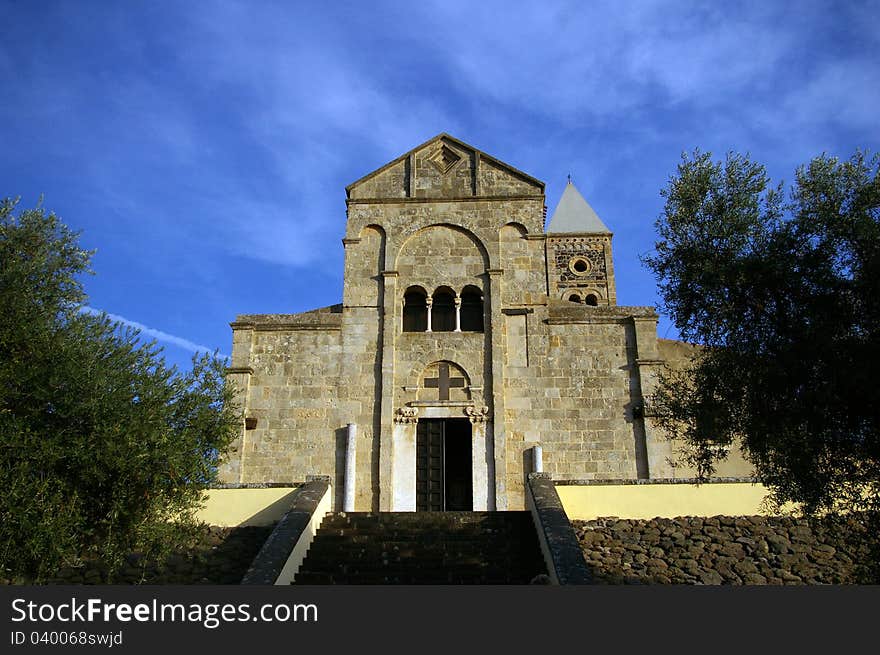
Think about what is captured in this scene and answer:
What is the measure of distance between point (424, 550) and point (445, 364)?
6898mm

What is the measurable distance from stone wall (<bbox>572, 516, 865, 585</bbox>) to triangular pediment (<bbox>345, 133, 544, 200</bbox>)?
10.6 metres

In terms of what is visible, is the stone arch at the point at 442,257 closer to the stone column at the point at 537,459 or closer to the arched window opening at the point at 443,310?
the arched window opening at the point at 443,310

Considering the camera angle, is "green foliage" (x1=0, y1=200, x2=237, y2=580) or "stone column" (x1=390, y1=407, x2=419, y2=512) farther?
"stone column" (x1=390, y1=407, x2=419, y2=512)

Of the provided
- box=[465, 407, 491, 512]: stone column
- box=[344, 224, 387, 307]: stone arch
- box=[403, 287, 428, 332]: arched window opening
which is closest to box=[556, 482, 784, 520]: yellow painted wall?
box=[465, 407, 491, 512]: stone column

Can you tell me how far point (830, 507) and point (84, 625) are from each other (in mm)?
9717

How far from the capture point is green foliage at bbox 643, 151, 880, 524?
1022cm

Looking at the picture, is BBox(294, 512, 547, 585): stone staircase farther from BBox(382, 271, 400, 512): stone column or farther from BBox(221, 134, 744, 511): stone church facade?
BBox(221, 134, 744, 511): stone church facade

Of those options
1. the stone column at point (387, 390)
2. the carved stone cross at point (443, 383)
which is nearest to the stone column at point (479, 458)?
the carved stone cross at point (443, 383)

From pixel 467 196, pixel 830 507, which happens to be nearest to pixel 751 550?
pixel 830 507

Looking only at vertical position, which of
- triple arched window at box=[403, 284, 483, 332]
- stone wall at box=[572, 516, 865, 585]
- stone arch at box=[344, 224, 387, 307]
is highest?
stone arch at box=[344, 224, 387, 307]

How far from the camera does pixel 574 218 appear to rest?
5297 cm

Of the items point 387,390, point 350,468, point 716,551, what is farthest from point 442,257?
point 716,551

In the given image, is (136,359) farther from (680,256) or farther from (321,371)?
(680,256)

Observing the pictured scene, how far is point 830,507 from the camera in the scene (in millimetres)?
10672
